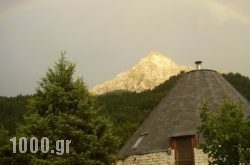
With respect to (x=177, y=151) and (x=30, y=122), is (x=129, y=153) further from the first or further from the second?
(x=30, y=122)

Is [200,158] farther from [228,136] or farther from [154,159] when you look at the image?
[228,136]

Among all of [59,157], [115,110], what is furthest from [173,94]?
[115,110]

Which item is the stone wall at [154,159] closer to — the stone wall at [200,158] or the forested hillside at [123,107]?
the stone wall at [200,158]

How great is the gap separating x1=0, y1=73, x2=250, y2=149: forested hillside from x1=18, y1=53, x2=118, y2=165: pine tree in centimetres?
2687

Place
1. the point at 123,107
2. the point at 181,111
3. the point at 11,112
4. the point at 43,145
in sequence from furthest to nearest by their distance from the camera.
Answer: the point at 123,107 < the point at 11,112 < the point at 181,111 < the point at 43,145

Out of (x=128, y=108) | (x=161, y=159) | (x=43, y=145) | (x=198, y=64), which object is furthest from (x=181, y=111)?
(x=128, y=108)

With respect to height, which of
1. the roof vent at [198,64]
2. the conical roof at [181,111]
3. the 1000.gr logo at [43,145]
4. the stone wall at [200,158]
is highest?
the roof vent at [198,64]

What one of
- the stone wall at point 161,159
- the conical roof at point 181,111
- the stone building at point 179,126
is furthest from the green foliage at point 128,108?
the stone wall at point 161,159

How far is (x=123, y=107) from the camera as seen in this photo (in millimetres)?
80750

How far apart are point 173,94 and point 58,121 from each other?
1251 centimetres

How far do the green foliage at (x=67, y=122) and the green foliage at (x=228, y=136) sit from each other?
32.1 ft

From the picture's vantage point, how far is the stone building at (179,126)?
30.4 meters

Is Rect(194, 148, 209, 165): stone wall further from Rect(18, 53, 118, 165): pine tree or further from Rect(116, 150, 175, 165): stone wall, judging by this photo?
Rect(18, 53, 118, 165): pine tree

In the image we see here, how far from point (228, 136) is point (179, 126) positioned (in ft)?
50.1
